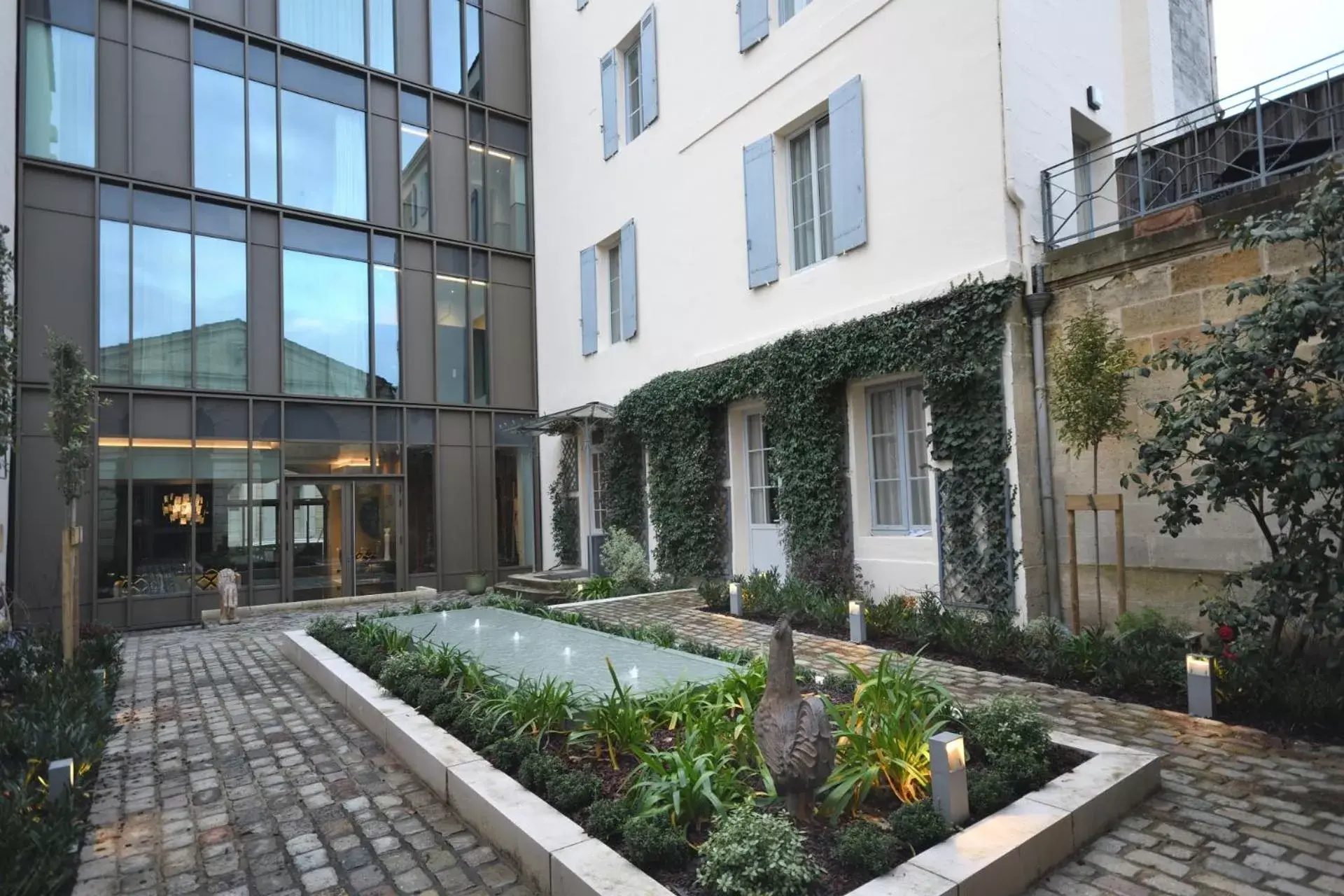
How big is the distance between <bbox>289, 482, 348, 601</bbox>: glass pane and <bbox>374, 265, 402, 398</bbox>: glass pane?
209cm

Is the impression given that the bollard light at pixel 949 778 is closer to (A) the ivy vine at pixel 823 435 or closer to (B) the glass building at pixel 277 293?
(A) the ivy vine at pixel 823 435

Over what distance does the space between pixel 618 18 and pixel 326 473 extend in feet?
31.1

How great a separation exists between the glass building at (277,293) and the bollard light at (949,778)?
12689mm

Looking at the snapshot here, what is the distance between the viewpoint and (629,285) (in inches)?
526

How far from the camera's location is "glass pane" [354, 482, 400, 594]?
14438 millimetres

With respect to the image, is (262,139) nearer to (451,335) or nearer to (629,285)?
(451,335)

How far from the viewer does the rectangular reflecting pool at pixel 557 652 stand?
5.83 metres

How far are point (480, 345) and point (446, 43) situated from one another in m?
6.16

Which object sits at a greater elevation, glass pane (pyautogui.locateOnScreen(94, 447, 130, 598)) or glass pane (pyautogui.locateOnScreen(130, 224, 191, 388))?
glass pane (pyautogui.locateOnScreen(130, 224, 191, 388))

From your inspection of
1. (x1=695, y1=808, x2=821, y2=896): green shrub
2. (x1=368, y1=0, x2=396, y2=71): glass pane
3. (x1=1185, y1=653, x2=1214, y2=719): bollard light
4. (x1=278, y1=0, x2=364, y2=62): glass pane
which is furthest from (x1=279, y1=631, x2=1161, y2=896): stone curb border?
(x1=368, y1=0, x2=396, y2=71): glass pane

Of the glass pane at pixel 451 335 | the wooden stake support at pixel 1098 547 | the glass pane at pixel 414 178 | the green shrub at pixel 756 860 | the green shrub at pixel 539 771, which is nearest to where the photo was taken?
the green shrub at pixel 756 860

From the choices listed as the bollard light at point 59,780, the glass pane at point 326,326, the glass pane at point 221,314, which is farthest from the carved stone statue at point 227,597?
the bollard light at point 59,780

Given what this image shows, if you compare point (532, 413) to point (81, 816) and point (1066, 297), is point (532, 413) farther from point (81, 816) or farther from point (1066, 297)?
point (81, 816)

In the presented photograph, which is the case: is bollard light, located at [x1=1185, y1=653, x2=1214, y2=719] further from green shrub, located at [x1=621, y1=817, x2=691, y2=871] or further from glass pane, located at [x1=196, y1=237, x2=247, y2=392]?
glass pane, located at [x1=196, y1=237, x2=247, y2=392]
